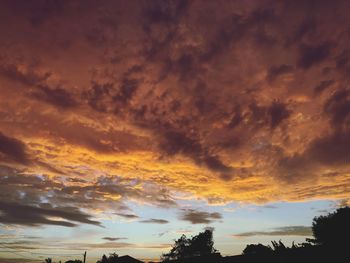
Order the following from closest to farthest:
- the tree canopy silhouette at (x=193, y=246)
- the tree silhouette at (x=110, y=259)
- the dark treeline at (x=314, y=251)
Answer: the dark treeline at (x=314, y=251) → the tree silhouette at (x=110, y=259) → the tree canopy silhouette at (x=193, y=246)

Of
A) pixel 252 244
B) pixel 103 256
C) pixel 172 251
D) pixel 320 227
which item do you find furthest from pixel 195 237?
pixel 320 227

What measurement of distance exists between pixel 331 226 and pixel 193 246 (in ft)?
160

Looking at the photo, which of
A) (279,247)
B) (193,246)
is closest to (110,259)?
(193,246)

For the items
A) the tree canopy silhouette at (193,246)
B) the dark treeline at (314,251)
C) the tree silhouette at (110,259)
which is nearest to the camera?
the dark treeline at (314,251)

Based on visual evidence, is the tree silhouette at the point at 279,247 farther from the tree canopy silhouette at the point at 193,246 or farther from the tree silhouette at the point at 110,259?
the tree canopy silhouette at the point at 193,246

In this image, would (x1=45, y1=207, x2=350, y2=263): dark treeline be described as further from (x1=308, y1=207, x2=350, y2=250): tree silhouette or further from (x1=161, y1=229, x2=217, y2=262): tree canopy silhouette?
(x1=161, y1=229, x2=217, y2=262): tree canopy silhouette

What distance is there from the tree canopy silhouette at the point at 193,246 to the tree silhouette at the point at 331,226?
136 feet

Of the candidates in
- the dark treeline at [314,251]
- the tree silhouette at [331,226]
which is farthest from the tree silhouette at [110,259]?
Result: the tree silhouette at [331,226]

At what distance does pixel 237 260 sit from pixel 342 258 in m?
8.63

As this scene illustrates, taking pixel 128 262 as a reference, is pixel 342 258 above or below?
below

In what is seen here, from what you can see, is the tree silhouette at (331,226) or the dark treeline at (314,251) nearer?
the dark treeline at (314,251)

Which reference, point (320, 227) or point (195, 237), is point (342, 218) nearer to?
point (320, 227)

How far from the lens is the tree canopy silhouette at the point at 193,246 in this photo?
313ft

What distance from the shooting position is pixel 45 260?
346 feet
